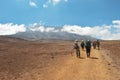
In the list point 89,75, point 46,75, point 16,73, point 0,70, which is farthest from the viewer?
point 0,70

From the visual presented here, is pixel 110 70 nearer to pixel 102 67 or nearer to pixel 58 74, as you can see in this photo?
pixel 102 67

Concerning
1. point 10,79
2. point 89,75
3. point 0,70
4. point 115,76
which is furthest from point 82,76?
point 0,70

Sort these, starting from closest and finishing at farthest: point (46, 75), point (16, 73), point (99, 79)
→ point (99, 79)
point (46, 75)
point (16, 73)

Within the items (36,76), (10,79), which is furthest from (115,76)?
(10,79)

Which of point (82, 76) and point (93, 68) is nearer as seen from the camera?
point (82, 76)

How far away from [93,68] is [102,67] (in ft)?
2.55

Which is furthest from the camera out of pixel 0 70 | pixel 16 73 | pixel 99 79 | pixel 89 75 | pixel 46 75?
pixel 0 70

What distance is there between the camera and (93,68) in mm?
22844

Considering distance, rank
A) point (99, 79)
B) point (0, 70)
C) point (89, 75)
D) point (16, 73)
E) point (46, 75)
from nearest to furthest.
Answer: point (99, 79)
point (89, 75)
point (46, 75)
point (16, 73)
point (0, 70)

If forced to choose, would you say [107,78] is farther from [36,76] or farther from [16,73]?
[16,73]

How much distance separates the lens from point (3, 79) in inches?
792

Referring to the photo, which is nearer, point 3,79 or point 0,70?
point 3,79

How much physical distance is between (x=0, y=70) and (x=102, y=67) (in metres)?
8.24

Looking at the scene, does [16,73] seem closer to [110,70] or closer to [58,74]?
[58,74]
